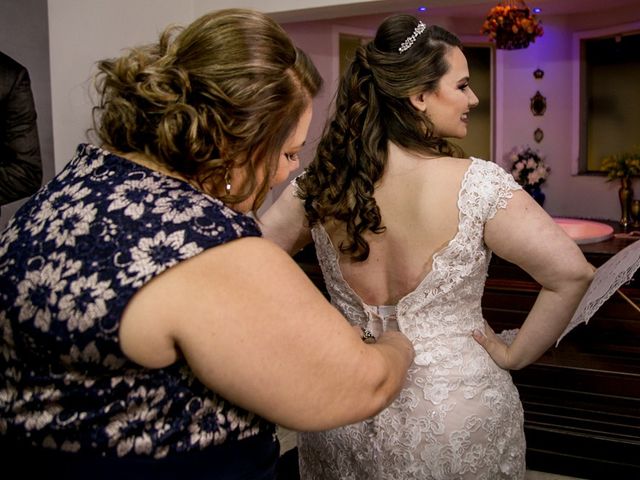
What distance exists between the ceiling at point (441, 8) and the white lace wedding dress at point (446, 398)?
84.6 inches

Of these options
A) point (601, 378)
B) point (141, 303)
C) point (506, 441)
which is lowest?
point (601, 378)

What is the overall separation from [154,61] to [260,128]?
17cm

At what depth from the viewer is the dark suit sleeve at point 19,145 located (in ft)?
7.86

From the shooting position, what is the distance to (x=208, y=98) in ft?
3.11

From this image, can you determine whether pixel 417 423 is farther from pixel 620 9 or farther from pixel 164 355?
pixel 620 9

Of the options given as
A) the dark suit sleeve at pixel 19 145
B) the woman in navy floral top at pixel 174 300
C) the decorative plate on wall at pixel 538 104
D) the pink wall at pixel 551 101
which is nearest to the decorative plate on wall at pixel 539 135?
the pink wall at pixel 551 101

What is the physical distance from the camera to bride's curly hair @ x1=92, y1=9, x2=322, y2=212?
945 mm

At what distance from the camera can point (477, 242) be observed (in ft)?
5.26

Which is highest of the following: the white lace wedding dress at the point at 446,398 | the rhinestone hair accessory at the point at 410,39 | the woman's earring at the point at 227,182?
the rhinestone hair accessory at the point at 410,39

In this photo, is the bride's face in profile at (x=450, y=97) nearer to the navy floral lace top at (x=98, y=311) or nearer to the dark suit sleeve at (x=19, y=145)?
the navy floral lace top at (x=98, y=311)

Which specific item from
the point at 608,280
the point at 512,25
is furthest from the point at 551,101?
the point at 608,280

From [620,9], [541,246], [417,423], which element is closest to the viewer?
[541,246]

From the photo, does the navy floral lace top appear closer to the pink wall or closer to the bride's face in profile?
the bride's face in profile

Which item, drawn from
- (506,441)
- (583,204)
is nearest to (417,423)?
(506,441)
